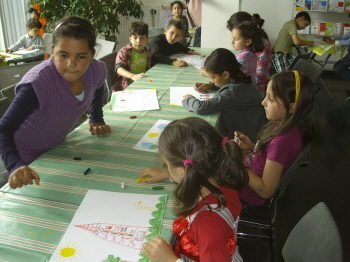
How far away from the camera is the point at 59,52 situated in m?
1.33

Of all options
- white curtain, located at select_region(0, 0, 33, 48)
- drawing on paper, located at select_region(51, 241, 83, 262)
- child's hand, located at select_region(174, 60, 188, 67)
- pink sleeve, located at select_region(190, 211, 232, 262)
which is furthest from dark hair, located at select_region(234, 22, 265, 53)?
white curtain, located at select_region(0, 0, 33, 48)

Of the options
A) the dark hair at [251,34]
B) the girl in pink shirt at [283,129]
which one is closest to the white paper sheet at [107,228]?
the girl in pink shirt at [283,129]

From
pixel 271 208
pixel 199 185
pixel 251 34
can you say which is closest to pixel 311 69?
pixel 251 34

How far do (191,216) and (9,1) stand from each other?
5.53m

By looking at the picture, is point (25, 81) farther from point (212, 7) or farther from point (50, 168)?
point (212, 7)

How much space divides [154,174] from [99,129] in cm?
Result: 47

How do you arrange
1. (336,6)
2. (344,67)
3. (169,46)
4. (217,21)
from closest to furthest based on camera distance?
(169,46)
(217,21)
(344,67)
(336,6)

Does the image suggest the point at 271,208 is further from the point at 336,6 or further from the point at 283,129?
the point at 336,6

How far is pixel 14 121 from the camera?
1.17m

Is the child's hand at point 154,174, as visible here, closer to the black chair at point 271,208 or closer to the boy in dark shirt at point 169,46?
the black chair at point 271,208

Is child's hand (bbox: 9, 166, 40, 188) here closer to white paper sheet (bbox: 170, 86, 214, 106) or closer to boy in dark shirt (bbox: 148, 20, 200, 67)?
white paper sheet (bbox: 170, 86, 214, 106)

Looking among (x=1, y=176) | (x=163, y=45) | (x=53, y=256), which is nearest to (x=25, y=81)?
(x=1, y=176)

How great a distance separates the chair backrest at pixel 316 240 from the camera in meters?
0.86

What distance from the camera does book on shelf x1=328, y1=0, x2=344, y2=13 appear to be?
17.1ft
